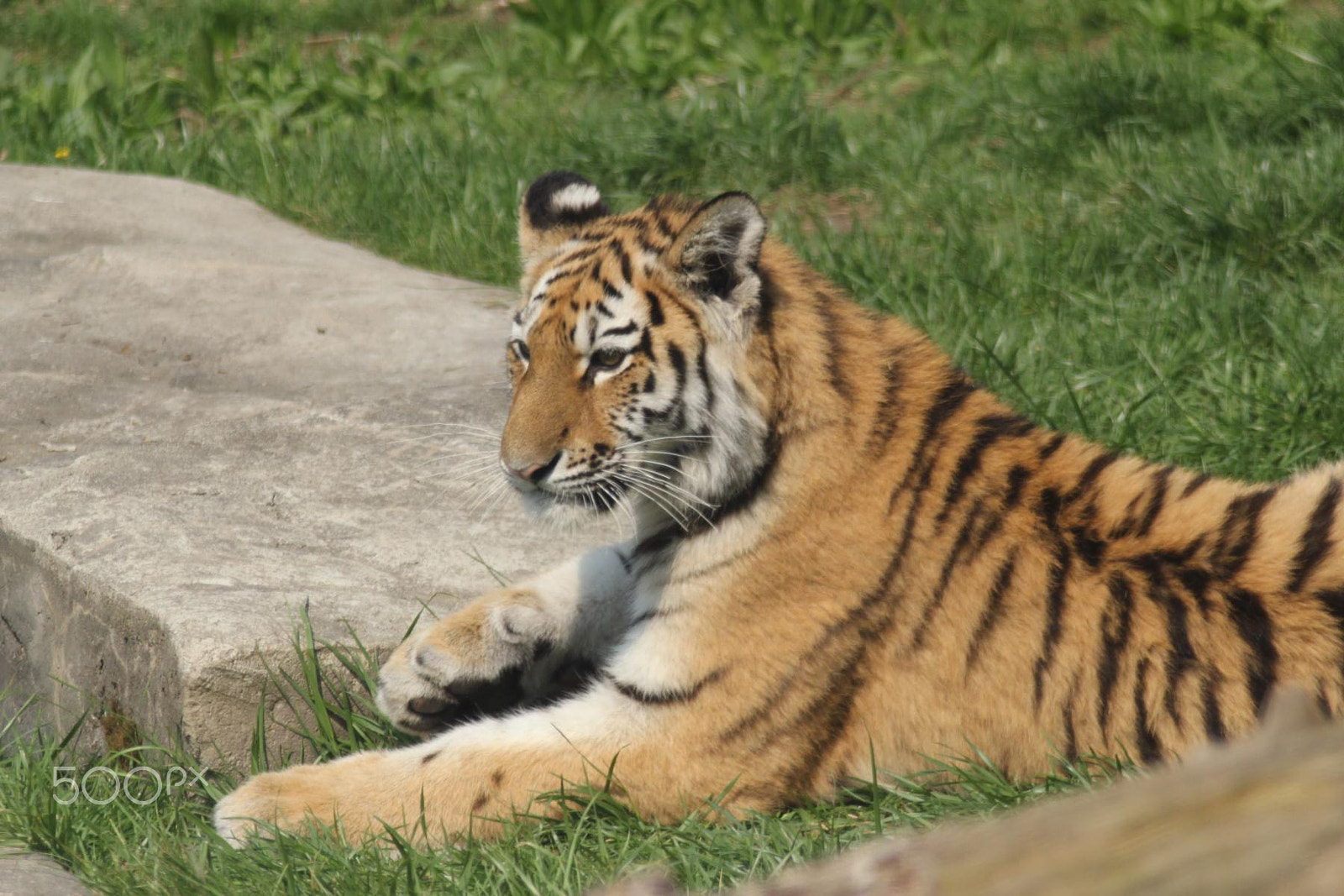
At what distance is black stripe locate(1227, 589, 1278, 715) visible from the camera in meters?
2.51

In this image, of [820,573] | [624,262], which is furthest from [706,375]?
[820,573]

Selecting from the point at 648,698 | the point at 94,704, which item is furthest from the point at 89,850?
the point at 648,698

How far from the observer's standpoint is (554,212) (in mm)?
3146

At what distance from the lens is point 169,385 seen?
4109 millimetres

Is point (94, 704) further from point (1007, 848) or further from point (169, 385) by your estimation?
point (1007, 848)

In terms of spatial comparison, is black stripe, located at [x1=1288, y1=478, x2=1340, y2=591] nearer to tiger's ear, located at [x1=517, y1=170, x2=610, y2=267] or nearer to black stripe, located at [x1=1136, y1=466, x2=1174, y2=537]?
black stripe, located at [x1=1136, y1=466, x2=1174, y2=537]

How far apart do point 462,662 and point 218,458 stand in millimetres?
1051

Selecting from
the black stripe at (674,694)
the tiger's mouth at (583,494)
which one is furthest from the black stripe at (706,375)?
the black stripe at (674,694)

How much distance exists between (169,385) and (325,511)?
927 millimetres

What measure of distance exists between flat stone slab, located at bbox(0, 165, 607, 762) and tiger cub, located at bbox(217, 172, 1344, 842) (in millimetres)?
331

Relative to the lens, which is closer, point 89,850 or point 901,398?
point 89,850

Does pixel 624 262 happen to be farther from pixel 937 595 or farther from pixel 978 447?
pixel 937 595

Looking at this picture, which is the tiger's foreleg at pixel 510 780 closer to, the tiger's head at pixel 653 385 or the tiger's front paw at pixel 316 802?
the tiger's front paw at pixel 316 802

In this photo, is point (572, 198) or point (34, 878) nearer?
point (34, 878)
